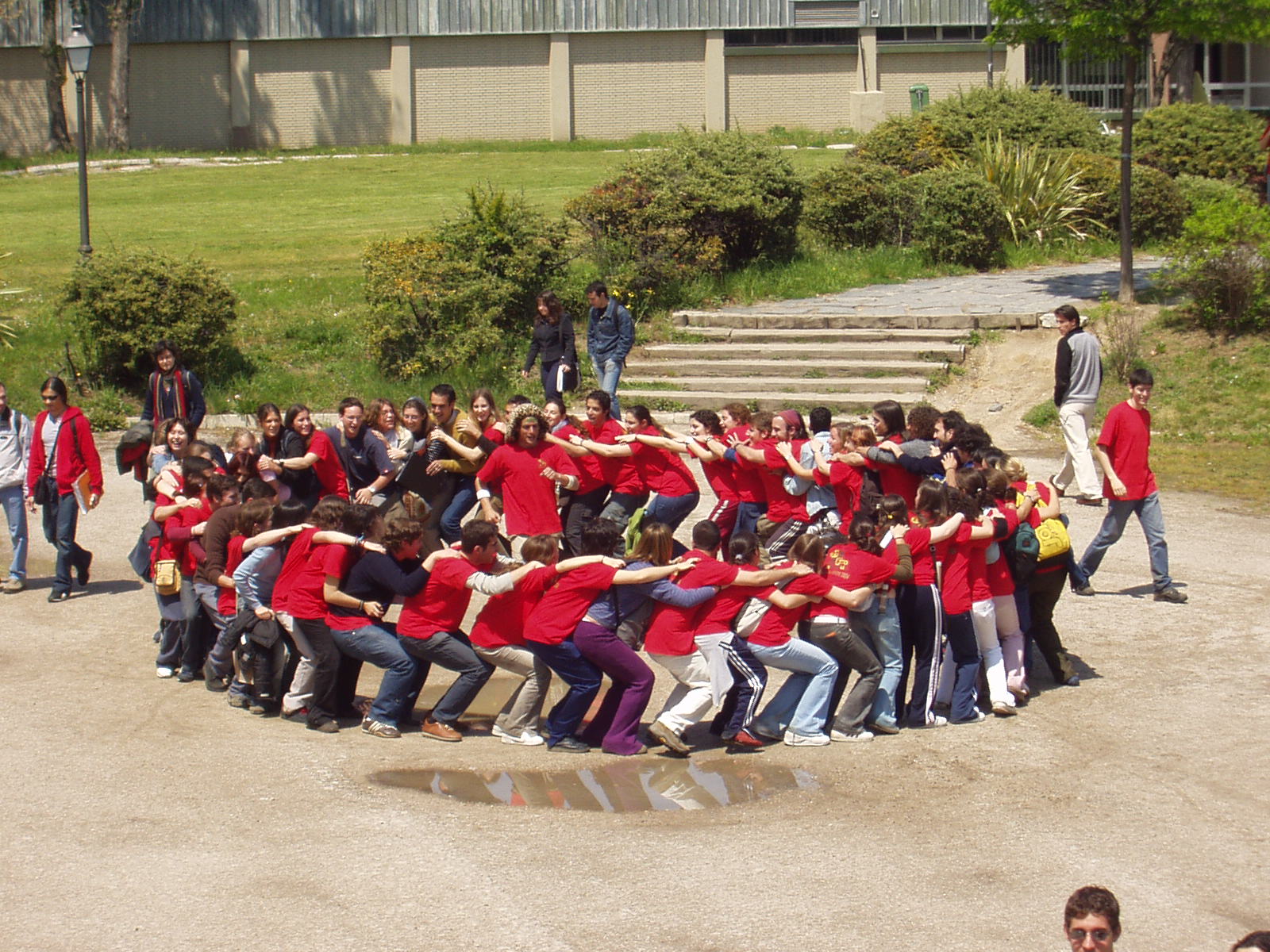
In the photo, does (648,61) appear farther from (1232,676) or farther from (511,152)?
(1232,676)

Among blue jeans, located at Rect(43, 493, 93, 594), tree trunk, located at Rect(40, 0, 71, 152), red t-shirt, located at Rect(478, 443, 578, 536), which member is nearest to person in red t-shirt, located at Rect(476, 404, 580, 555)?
red t-shirt, located at Rect(478, 443, 578, 536)

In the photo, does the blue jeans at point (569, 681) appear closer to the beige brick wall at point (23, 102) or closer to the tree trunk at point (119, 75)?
the tree trunk at point (119, 75)

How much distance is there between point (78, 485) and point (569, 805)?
5.71m

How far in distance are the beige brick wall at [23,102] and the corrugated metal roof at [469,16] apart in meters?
1.04

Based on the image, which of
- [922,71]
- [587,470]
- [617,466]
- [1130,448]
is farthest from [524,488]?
[922,71]

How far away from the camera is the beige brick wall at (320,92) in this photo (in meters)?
41.1

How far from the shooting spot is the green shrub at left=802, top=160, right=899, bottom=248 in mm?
21500

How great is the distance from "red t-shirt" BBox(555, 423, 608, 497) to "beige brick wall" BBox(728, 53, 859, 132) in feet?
103

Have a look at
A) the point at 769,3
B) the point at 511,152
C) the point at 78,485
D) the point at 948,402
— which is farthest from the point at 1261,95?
the point at 78,485

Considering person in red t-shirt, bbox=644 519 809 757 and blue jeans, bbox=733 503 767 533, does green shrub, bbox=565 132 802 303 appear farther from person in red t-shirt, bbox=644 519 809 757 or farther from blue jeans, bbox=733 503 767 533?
person in red t-shirt, bbox=644 519 809 757

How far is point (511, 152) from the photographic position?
38719mm

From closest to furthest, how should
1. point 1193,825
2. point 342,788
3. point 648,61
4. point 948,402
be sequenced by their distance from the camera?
point 1193,825 < point 342,788 < point 948,402 < point 648,61

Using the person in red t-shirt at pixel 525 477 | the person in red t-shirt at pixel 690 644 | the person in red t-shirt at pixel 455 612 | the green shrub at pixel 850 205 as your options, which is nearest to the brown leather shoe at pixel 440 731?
the person in red t-shirt at pixel 455 612

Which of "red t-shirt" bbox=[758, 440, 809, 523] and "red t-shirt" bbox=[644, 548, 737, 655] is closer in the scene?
"red t-shirt" bbox=[644, 548, 737, 655]
